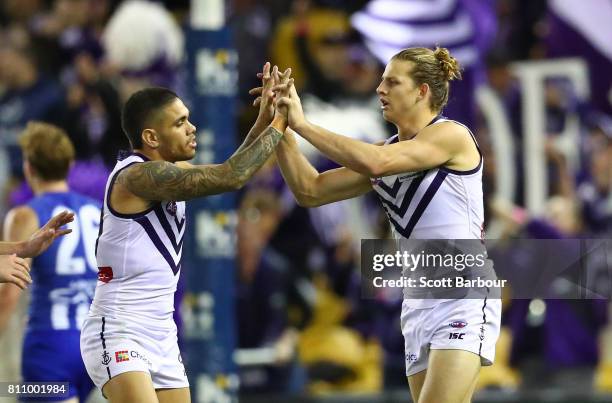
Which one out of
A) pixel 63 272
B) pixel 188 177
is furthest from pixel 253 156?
pixel 63 272

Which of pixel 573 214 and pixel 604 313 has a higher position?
pixel 573 214

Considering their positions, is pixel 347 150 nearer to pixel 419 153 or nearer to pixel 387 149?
pixel 387 149

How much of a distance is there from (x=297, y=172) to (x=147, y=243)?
1.05 meters

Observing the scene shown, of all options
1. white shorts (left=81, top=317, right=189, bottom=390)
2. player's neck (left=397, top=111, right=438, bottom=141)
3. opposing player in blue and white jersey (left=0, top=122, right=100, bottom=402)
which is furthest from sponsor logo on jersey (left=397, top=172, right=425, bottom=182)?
opposing player in blue and white jersey (left=0, top=122, right=100, bottom=402)

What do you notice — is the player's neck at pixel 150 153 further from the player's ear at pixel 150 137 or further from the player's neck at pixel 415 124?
the player's neck at pixel 415 124

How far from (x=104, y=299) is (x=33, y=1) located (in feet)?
25.2

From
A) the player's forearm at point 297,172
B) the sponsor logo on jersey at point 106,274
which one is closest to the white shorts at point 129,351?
the sponsor logo on jersey at point 106,274

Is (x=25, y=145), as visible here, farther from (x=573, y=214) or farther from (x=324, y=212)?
(x=573, y=214)

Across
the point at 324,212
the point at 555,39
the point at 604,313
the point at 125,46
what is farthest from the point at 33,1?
the point at 604,313

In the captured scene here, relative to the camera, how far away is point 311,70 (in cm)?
1346

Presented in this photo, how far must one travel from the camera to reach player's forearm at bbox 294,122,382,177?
271 inches

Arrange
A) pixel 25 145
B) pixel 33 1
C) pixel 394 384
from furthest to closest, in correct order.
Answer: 1. pixel 33 1
2. pixel 394 384
3. pixel 25 145

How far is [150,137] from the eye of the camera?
6.88 metres

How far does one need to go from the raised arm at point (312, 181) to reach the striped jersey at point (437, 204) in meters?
0.40
